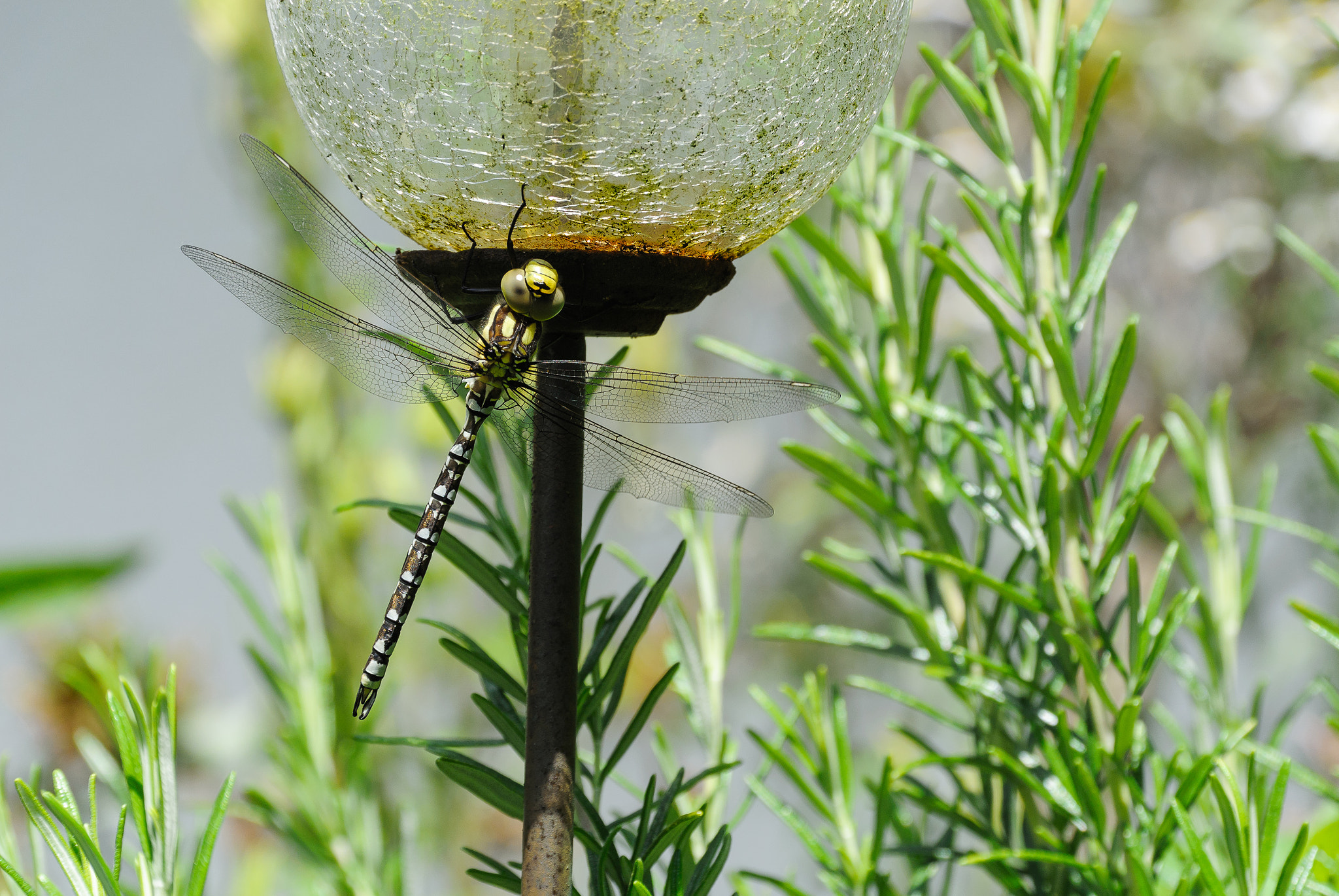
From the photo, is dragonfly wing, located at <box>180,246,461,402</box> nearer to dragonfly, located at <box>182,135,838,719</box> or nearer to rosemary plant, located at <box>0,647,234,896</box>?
dragonfly, located at <box>182,135,838,719</box>

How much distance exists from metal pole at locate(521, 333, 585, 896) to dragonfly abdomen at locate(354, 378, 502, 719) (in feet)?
0.15

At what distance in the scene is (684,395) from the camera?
41 cm

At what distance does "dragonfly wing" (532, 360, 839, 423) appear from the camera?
1.27 feet

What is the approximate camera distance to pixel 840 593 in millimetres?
1572

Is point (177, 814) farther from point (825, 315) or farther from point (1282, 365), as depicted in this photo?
point (1282, 365)

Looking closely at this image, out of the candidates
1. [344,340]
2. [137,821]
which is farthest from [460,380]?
[137,821]

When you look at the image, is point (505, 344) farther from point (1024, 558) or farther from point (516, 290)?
point (1024, 558)

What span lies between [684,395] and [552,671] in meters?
0.13

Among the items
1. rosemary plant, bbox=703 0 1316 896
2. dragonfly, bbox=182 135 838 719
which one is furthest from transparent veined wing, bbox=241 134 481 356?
rosemary plant, bbox=703 0 1316 896

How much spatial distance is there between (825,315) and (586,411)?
15cm

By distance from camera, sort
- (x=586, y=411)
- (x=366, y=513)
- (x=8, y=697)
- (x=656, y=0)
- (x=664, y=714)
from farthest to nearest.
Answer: (x=664, y=714), (x=8, y=697), (x=366, y=513), (x=586, y=411), (x=656, y=0)

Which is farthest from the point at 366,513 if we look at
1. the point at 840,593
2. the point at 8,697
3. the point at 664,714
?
the point at 840,593

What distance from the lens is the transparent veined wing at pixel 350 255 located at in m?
0.42

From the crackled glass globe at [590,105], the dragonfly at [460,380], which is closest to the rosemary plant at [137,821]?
the dragonfly at [460,380]
